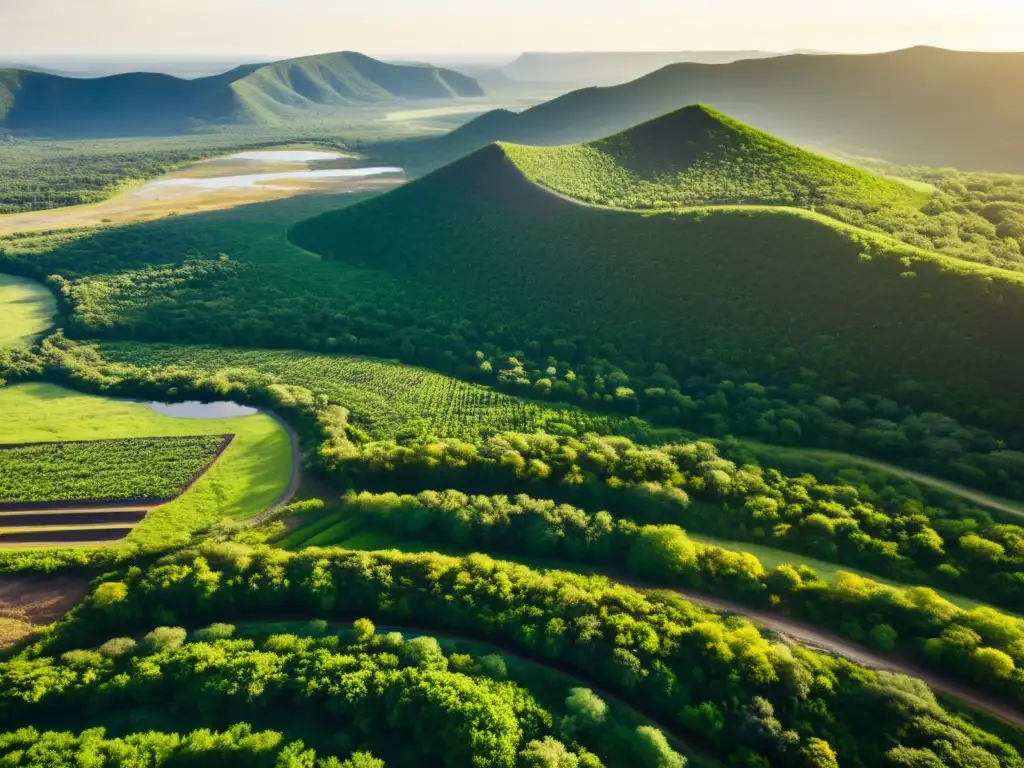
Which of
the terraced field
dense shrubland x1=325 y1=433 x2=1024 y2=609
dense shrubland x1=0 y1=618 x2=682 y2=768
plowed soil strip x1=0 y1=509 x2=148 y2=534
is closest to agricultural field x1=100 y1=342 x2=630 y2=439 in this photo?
dense shrubland x1=325 y1=433 x2=1024 y2=609

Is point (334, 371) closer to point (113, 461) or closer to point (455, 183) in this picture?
point (113, 461)

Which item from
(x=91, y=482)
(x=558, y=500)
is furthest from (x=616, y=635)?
(x=91, y=482)

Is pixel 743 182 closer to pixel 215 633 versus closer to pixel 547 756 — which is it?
pixel 547 756

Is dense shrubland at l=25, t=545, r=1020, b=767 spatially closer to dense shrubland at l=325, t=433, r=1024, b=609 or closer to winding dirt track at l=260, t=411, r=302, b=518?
winding dirt track at l=260, t=411, r=302, b=518

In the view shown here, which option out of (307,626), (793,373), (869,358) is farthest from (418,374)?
(869,358)

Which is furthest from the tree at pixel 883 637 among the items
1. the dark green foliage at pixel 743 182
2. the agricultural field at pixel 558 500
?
the dark green foliage at pixel 743 182

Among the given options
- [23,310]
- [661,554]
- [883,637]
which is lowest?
[883,637]
